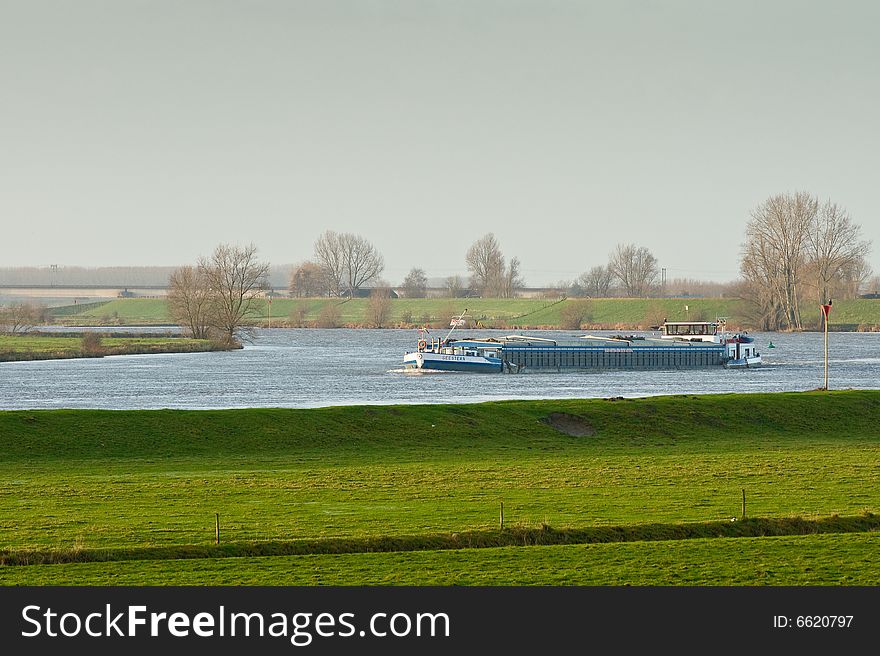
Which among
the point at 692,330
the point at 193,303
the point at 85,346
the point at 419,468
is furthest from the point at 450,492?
the point at 193,303

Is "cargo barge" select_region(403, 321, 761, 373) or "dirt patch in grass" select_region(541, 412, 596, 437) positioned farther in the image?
"cargo barge" select_region(403, 321, 761, 373)

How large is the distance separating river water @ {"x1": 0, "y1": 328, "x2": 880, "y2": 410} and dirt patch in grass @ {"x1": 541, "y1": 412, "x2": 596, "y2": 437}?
72.8ft

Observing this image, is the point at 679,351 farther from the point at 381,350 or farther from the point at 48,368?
the point at 48,368

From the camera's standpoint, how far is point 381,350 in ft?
505

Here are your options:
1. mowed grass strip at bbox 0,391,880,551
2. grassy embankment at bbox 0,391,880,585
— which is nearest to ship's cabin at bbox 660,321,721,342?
mowed grass strip at bbox 0,391,880,551

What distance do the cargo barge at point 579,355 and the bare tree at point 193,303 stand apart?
41910 millimetres

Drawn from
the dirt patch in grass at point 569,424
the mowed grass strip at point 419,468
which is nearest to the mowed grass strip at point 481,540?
the mowed grass strip at point 419,468

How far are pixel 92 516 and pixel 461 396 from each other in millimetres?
52998

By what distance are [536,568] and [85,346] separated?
Result: 118 metres

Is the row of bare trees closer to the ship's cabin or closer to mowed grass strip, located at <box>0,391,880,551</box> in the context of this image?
the ship's cabin

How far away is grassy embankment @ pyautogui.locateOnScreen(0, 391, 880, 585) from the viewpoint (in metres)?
20.5

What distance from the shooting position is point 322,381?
90.3 meters

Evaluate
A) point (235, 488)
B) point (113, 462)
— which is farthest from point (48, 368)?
point (235, 488)

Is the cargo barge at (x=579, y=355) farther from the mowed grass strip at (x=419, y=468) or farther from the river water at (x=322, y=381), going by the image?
the mowed grass strip at (x=419, y=468)
